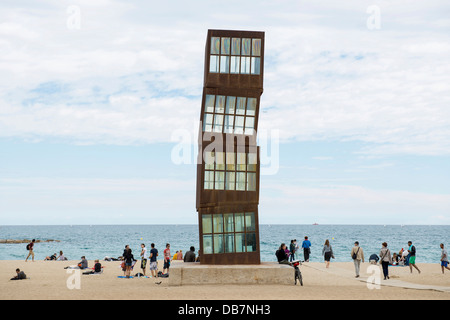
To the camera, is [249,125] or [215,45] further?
[249,125]

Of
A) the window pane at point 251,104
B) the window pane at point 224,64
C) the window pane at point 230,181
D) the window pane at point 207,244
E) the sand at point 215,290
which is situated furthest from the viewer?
the window pane at point 251,104

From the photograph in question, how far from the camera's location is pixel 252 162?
24.7 m

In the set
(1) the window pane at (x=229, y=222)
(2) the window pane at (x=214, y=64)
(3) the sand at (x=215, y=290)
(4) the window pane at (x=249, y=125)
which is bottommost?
(3) the sand at (x=215, y=290)

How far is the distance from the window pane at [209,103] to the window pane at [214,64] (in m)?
1.12

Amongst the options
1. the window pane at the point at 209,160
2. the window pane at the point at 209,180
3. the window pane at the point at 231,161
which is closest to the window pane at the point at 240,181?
the window pane at the point at 231,161

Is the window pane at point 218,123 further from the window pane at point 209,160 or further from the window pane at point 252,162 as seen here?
the window pane at point 252,162

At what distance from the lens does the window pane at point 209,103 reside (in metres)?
24.8

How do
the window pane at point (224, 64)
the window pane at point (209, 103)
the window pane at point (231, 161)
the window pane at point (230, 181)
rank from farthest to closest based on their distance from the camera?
the window pane at point (209, 103), the window pane at point (224, 64), the window pane at point (231, 161), the window pane at point (230, 181)

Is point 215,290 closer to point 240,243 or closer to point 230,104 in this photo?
point 240,243

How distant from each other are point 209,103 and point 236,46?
2820 millimetres

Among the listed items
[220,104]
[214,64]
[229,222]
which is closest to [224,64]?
[214,64]
